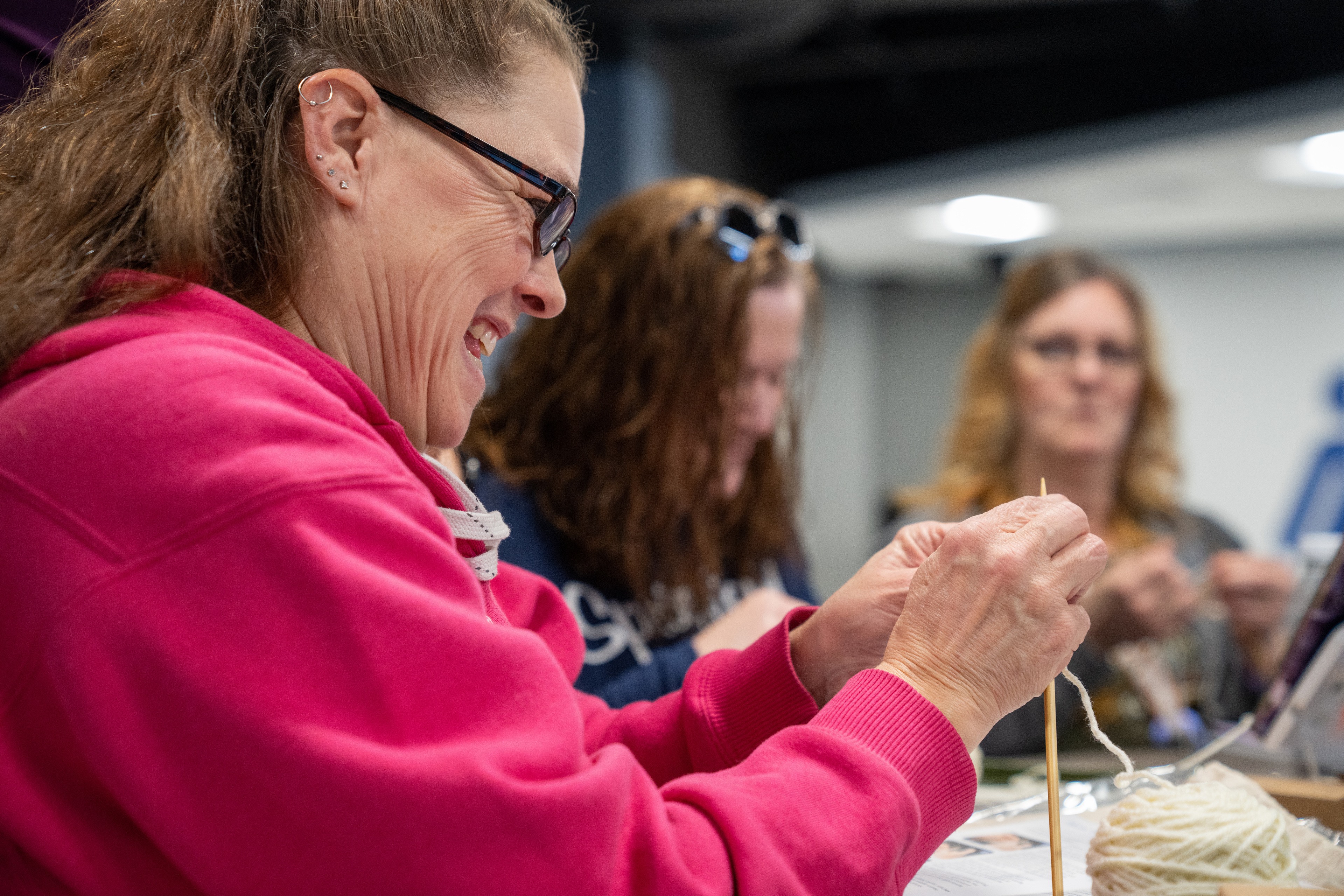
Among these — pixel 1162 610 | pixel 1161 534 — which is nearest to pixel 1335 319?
pixel 1161 534

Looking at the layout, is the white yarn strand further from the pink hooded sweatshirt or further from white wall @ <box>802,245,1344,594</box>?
white wall @ <box>802,245,1344,594</box>

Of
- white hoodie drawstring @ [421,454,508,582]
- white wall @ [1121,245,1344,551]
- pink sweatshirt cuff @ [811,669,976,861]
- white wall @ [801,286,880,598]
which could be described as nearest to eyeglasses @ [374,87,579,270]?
white hoodie drawstring @ [421,454,508,582]

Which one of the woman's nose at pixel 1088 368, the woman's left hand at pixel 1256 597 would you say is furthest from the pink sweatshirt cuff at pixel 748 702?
the woman's nose at pixel 1088 368

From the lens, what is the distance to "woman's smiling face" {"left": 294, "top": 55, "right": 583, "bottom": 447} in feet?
2.45

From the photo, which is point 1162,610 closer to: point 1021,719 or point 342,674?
point 1021,719

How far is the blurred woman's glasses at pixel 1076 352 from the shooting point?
2.63 m

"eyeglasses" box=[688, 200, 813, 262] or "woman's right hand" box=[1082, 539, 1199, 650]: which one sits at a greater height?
"eyeglasses" box=[688, 200, 813, 262]

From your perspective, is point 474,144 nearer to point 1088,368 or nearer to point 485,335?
point 485,335

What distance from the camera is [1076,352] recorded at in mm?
2631

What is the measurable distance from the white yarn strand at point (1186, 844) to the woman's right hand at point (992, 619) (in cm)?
5

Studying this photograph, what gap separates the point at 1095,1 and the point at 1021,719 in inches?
143

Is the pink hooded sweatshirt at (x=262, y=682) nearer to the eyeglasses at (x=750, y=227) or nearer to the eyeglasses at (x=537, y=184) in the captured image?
the eyeglasses at (x=537, y=184)

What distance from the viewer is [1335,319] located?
240 inches

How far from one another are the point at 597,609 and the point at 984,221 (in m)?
5.13
